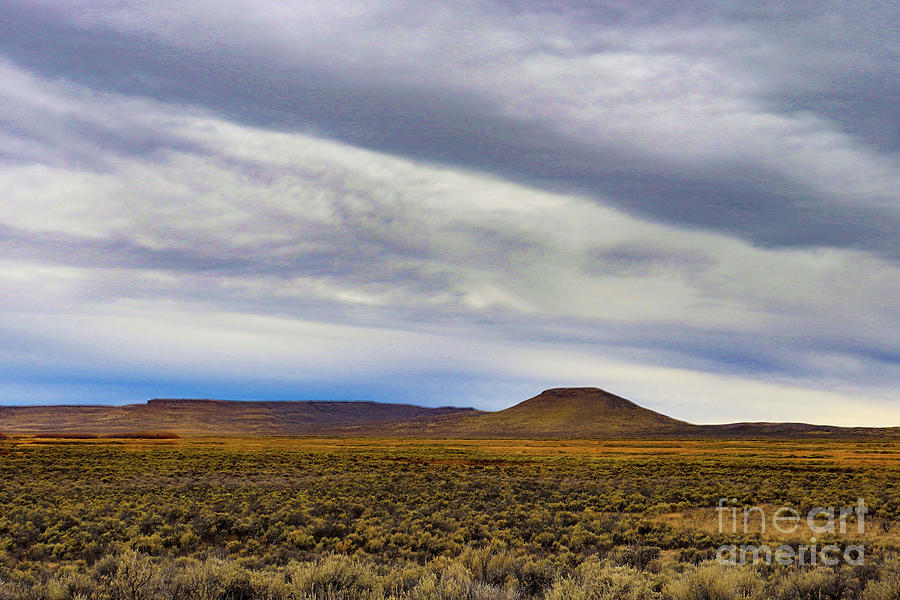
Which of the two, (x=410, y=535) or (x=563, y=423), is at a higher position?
(x=410, y=535)

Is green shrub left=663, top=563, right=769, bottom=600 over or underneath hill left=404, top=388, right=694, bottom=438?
over

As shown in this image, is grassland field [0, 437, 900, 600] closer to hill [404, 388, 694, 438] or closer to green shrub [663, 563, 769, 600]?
green shrub [663, 563, 769, 600]

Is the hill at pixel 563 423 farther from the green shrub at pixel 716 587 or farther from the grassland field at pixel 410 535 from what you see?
the green shrub at pixel 716 587

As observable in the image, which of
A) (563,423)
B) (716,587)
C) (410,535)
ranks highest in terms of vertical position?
(716,587)

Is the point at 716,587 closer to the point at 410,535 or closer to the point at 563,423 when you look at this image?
the point at 410,535

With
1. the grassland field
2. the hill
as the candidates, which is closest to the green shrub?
the grassland field

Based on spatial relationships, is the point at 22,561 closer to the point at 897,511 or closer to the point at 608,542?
the point at 608,542

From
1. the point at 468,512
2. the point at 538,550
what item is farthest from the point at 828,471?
the point at 538,550

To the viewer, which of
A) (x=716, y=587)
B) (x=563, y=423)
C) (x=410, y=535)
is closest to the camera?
(x=716, y=587)

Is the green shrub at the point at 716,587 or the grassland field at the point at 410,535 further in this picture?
the grassland field at the point at 410,535

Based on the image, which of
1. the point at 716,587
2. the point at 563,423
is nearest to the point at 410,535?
the point at 716,587

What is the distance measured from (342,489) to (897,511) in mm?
20261

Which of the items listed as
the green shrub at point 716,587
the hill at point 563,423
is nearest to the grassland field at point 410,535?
the green shrub at point 716,587

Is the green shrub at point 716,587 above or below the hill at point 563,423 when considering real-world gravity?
above
